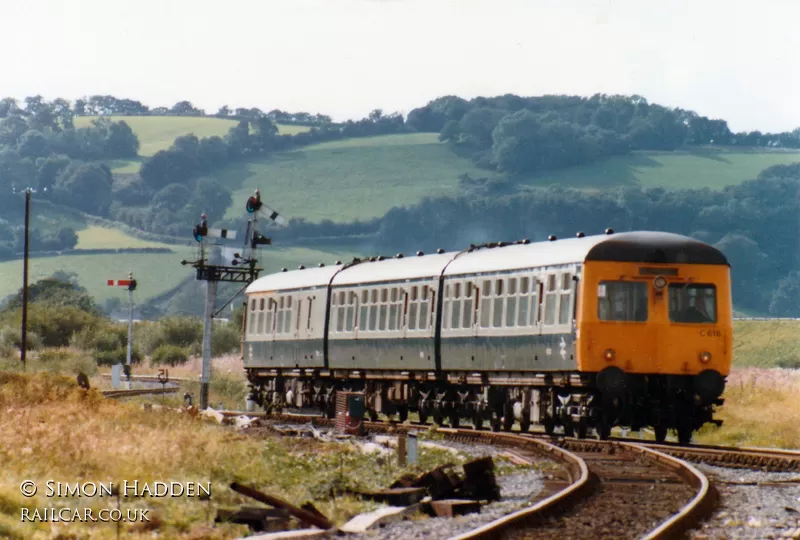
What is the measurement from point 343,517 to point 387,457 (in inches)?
246

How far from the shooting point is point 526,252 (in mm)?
26422

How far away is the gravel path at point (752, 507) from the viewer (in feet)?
42.0

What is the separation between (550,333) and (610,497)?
373 inches

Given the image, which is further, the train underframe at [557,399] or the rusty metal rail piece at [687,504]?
the train underframe at [557,399]

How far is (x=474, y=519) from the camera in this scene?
45.0 feet

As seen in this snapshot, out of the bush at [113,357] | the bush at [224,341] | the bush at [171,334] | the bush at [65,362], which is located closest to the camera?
the bush at [65,362]

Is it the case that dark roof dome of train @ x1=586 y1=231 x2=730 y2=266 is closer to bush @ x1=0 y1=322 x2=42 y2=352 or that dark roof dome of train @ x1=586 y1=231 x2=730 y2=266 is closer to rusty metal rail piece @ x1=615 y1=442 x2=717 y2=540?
rusty metal rail piece @ x1=615 y1=442 x2=717 y2=540

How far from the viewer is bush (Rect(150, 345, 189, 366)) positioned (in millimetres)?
79856

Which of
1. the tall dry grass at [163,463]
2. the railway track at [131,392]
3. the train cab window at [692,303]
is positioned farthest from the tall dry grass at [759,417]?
the railway track at [131,392]

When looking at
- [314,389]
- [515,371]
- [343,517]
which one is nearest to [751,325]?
[314,389]

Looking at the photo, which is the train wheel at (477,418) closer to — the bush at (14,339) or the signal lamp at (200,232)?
the signal lamp at (200,232)

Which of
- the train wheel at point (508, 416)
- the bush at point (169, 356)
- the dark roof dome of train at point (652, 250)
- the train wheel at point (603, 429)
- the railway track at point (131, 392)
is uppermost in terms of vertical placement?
the dark roof dome of train at point (652, 250)

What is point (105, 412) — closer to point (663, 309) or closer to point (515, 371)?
point (515, 371)

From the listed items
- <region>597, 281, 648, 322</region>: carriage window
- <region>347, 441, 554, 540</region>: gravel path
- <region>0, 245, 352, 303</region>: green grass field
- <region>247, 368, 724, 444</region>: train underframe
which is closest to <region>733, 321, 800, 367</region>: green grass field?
<region>247, 368, 724, 444</region>: train underframe
